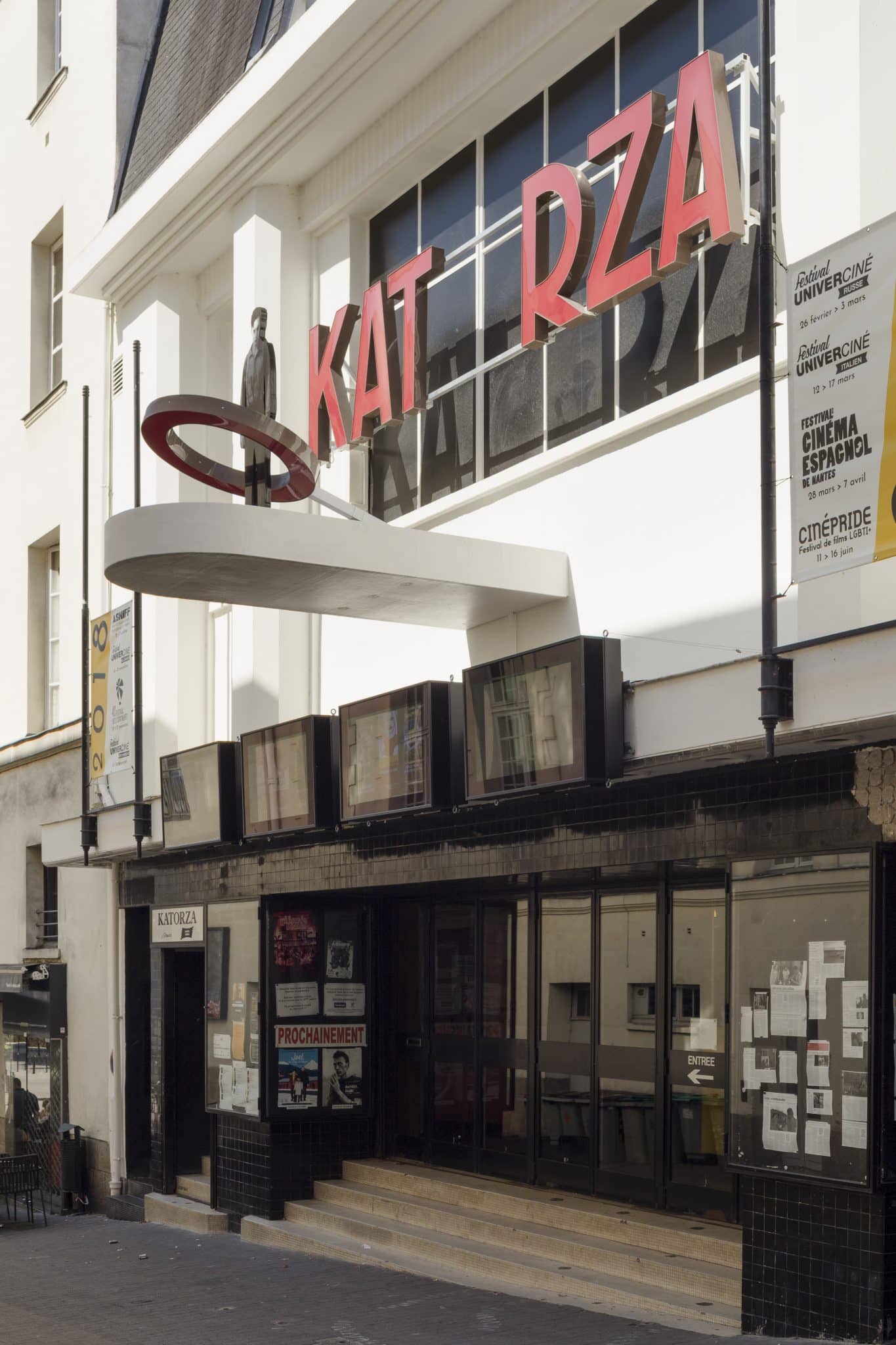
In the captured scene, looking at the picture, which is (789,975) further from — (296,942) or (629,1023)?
(296,942)

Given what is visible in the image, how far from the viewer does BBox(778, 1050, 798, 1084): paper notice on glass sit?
8938 millimetres

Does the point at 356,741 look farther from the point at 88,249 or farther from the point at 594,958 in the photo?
the point at 88,249

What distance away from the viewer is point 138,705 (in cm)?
1652

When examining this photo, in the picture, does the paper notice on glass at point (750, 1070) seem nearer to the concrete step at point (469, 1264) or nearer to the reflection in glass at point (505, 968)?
the concrete step at point (469, 1264)

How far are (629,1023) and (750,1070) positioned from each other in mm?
2654

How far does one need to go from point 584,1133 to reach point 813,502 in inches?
241

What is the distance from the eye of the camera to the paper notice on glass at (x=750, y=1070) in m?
9.19

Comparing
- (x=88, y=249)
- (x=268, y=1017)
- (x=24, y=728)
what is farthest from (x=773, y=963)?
(x=24, y=728)

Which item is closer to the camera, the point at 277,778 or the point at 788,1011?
the point at 788,1011

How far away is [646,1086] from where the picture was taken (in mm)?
11625

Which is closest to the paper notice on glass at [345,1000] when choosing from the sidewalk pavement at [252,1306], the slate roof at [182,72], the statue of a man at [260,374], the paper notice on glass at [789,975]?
the sidewalk pavement at [252,1306]

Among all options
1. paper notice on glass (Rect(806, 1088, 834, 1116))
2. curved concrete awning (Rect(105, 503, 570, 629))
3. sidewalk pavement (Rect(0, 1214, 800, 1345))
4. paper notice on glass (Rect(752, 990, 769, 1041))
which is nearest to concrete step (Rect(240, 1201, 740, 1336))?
sidewalk pavement (Rect(0, 1214, 800, 1345))

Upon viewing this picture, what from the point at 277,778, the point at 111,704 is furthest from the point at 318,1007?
the point at 111,704

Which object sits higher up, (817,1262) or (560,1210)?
(817,1262)
